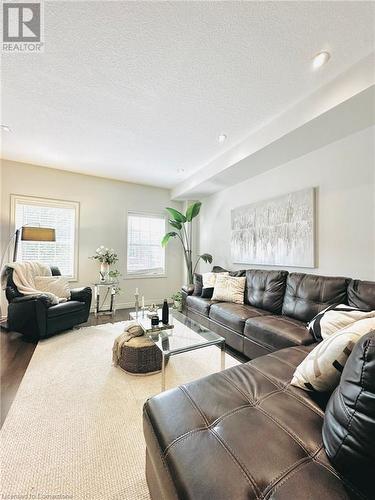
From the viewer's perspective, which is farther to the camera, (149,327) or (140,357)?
(149,327)

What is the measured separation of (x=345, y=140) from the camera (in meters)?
2.45

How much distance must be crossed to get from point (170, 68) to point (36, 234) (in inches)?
116

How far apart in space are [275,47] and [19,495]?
3.14 m

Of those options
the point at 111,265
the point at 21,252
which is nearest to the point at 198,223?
the point at 111,265

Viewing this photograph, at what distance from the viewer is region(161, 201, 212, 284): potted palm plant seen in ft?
14.5

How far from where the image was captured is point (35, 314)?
8.82 feet

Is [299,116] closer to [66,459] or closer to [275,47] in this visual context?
[275,47]

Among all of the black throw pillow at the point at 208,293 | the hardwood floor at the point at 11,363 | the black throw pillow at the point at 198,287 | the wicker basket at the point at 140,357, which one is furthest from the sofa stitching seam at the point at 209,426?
the black throw pillow at the point at 198,287

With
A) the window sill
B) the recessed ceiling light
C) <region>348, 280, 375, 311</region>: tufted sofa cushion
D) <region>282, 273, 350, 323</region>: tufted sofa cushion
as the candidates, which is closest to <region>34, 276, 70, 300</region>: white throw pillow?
the window sill

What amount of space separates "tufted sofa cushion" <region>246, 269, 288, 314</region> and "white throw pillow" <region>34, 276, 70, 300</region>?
275 cm

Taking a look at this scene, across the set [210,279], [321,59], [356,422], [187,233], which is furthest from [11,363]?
[321,59]

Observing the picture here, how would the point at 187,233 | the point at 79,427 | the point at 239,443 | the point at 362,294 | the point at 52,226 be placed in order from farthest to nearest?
the point at 187,233 → the point at 52,226 → the point at 362,294 → the point at 79,427 → the point at 239,443

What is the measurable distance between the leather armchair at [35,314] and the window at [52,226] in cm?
102

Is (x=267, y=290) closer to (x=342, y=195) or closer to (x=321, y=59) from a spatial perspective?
(x=342, y=195)
